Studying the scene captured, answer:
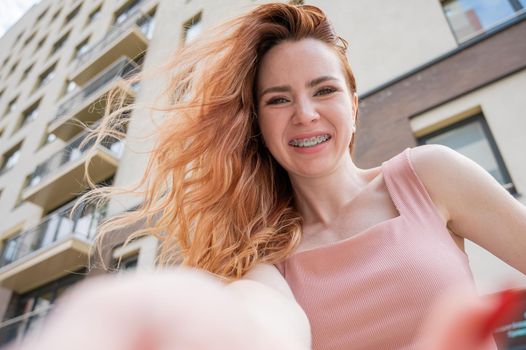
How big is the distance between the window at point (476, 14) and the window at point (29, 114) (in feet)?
51.6


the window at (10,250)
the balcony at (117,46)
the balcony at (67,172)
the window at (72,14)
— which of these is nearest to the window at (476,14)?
the balcony at (67,172)

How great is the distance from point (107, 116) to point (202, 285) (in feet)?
6.73

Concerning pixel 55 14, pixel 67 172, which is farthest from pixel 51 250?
pixel 55 14

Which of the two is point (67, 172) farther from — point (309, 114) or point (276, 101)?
point (309, 114)

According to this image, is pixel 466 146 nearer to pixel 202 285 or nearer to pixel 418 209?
pixel 418 209

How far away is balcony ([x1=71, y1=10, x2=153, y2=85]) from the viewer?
12.0 metres

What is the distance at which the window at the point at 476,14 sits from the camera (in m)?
4.73

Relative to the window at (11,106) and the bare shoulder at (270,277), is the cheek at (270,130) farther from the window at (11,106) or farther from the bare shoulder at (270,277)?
the window at (11,106)

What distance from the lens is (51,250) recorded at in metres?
9.25


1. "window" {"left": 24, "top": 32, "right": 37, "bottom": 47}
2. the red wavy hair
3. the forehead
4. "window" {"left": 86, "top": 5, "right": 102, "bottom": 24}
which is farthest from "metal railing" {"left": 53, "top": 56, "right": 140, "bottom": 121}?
the forehead

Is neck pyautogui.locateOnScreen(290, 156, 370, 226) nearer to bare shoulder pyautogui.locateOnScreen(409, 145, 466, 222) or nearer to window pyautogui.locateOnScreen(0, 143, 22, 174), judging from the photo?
bare shoulder pyautogui.locateOnScreen(409, 145, 466, 222)

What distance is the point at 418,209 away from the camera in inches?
51.1

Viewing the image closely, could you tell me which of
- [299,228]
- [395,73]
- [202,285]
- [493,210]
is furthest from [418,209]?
[395,73]

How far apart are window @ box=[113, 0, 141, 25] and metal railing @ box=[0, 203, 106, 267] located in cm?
785
